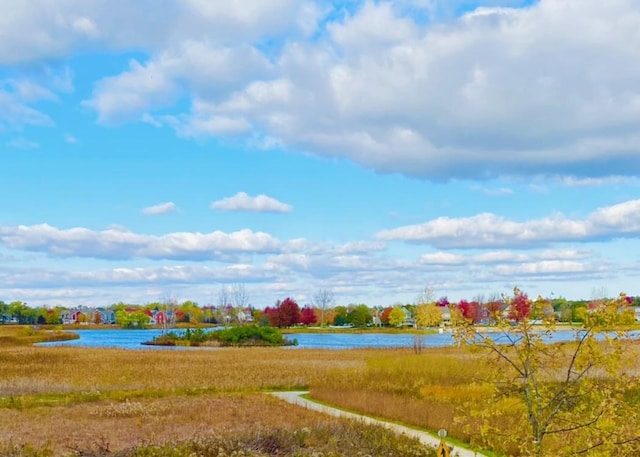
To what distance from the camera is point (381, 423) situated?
16.2 meters

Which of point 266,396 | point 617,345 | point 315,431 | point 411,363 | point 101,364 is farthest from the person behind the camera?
point 101,364

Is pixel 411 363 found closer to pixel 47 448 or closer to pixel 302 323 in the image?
pixel 47 448

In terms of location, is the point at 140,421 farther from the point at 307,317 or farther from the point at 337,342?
the point at 307,317

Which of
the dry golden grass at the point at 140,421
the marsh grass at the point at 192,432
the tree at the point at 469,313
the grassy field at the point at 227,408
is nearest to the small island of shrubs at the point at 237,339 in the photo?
the tree at the point at 469,313

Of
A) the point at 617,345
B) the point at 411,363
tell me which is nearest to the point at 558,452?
the point at 617,345

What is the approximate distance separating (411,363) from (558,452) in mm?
20425

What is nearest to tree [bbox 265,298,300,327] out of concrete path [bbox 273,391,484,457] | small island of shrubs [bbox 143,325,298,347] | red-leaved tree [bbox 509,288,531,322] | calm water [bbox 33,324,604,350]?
calm water [bbox 33,324,604,350]

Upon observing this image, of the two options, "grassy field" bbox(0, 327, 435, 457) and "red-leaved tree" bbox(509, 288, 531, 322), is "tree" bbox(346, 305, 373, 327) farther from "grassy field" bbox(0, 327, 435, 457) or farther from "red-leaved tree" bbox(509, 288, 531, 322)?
"red-leaved tree" bbox(509, 288, 531, 322)

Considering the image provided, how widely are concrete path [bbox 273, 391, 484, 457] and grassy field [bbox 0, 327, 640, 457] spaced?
450mm

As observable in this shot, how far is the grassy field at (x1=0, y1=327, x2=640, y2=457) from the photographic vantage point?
486 inches

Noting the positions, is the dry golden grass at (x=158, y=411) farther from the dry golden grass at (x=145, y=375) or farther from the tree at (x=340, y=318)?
the tree at (x=340, y=318)

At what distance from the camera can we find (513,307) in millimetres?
7891

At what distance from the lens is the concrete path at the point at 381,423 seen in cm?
1354

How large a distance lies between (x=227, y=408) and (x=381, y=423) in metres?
4.88
